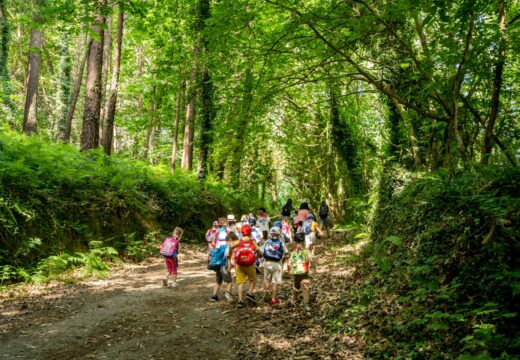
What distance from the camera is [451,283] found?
556 cm

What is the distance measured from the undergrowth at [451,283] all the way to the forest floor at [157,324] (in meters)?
0.66

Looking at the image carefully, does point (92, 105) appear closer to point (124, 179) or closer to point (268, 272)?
point (124, 179)

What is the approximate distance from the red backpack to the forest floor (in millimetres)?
1050

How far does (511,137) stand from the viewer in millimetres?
9086

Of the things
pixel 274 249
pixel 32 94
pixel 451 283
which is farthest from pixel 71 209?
pixel 451 283

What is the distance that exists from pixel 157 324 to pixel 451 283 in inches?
215

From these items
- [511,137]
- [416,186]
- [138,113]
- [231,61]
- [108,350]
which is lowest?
[108,350]

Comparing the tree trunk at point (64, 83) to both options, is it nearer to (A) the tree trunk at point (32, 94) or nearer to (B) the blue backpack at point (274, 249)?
(A) the tree trunk at point (32, 94)

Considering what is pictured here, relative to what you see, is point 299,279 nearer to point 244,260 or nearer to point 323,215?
point 244,260

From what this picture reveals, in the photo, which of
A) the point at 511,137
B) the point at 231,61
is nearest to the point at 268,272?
the point at 231,61

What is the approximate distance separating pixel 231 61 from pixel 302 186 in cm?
2277

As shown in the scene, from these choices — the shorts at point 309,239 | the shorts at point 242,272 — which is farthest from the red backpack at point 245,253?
the shorts at point 309,239

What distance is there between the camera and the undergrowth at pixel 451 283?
462 cm

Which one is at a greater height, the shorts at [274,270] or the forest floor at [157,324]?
the shorts at [274,270]
